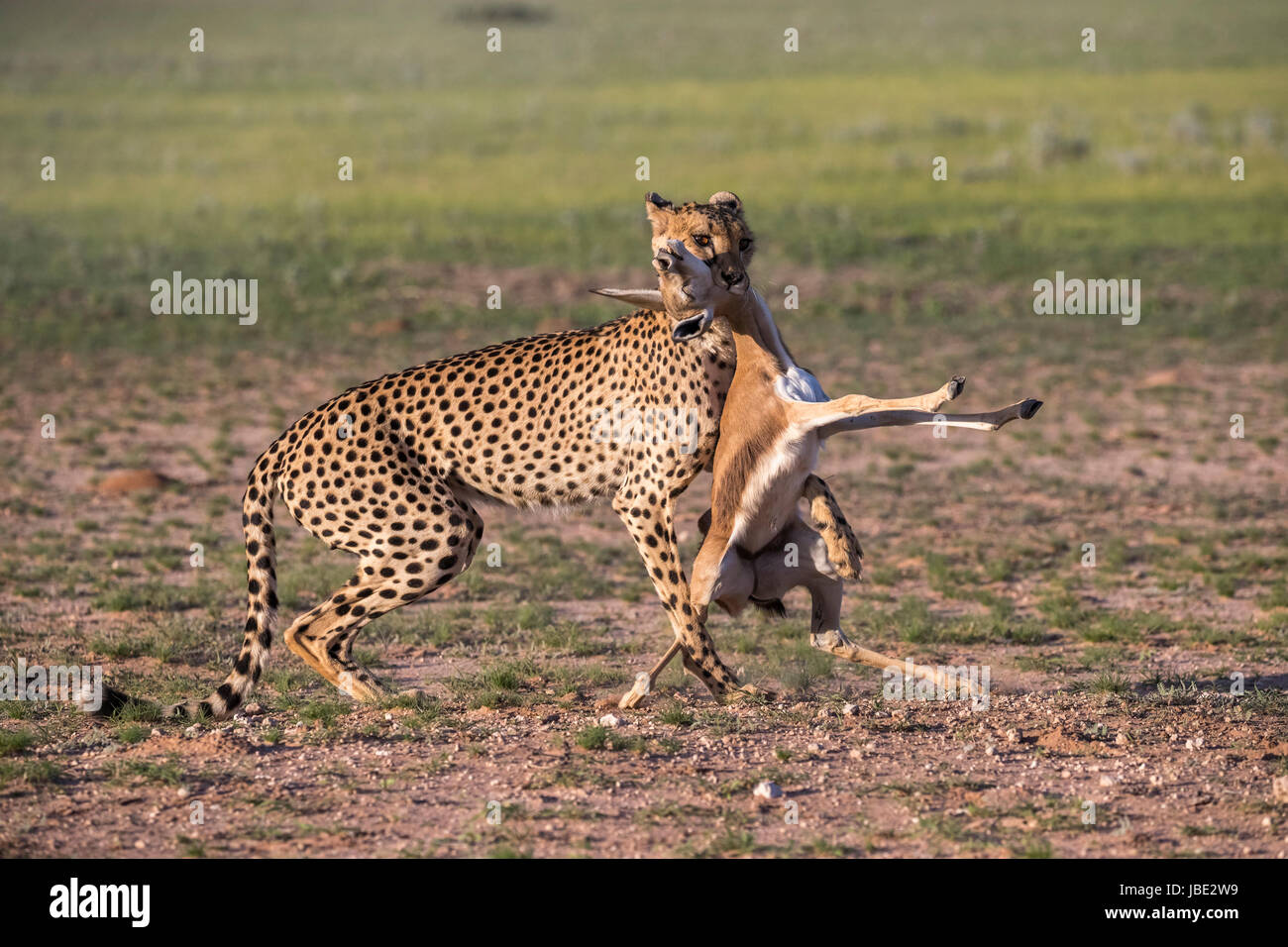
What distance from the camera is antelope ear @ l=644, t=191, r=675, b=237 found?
23.2 feet

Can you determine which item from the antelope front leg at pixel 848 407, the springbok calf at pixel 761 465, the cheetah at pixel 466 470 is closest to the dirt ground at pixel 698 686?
the cheetah at pixel 466 470

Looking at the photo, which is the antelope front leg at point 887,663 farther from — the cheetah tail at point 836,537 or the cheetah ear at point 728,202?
the cheetah ear at point 728,202

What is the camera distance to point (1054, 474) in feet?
43.7

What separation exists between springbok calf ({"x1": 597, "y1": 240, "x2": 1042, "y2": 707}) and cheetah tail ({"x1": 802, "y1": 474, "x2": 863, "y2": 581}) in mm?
11

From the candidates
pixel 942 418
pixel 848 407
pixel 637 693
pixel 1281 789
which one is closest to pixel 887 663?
pixel 637 693

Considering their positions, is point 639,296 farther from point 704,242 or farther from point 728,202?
point 728,202

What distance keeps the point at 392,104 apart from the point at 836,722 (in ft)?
122

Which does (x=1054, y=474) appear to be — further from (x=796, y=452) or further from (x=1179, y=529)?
(x=796, y=452)

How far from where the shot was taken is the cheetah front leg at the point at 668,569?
7371mm

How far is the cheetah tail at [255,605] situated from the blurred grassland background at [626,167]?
1059 centimetres

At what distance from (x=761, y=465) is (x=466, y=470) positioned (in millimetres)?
1452

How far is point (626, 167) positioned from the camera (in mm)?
32469

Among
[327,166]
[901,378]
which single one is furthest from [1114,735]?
[327,166]
